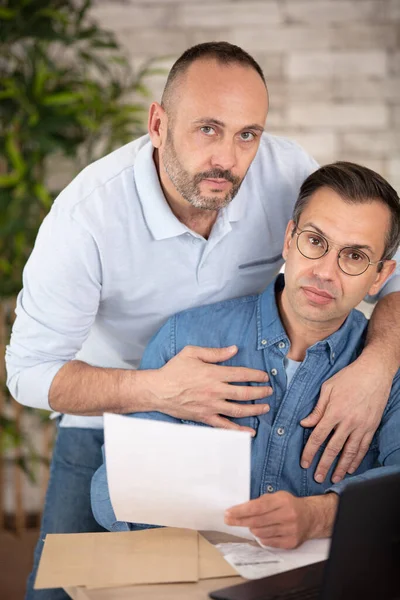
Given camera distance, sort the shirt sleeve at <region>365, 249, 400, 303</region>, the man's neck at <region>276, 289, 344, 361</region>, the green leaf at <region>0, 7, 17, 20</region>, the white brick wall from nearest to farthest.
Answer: the man's neck at <region>276, 289, 344, 361</region> → the shirt sleeve at <region>365, 249, 400, 303</region> → the green leaf at <region>0, 7, 17, 20</region> → the white brick wall

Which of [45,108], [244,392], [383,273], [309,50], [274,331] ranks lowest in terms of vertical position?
[244,392]

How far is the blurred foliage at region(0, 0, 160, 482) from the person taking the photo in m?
2.65

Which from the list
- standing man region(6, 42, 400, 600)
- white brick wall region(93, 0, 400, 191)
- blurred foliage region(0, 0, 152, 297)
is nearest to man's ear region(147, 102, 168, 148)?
standing man region(6, 42, 400, 600)

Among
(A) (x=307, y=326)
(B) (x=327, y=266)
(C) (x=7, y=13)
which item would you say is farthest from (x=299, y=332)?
(C) (x=7, y=13)

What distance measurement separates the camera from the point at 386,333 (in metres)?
1.58

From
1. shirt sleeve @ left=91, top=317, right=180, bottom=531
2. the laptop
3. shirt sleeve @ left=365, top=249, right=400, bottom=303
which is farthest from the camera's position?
shirt sleeve @ left=365, top=249, right=400, bottom=303

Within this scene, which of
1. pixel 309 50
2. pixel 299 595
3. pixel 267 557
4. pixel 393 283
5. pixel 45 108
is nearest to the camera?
pixel 299 595

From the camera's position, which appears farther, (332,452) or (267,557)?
(332,452)

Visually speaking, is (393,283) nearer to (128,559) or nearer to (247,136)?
(247,136)

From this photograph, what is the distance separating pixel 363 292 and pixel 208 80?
1.66ft

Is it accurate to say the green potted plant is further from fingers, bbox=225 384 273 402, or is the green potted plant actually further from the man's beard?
fingers, bbox=225 384 273 402

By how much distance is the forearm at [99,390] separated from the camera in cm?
147

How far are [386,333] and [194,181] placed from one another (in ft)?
1.59

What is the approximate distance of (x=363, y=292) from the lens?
60.4 inches
